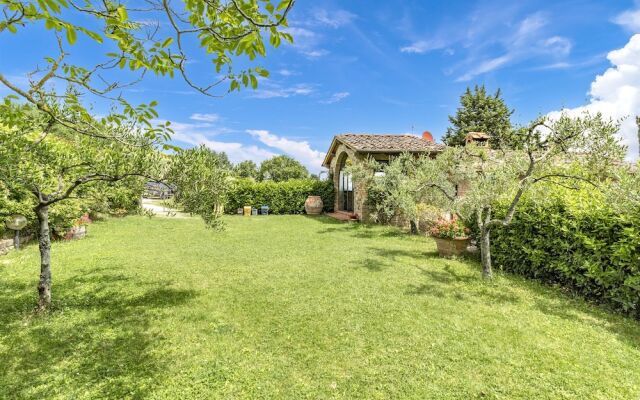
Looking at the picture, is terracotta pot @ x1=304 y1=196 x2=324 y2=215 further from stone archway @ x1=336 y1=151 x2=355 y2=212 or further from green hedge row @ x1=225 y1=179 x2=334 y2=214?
stone archway @ x1=336 y1=151 x2=355 y2=212

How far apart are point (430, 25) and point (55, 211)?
14.6 metres

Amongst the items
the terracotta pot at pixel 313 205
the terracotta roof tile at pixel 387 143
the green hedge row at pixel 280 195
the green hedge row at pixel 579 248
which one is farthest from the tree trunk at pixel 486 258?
the green hedge row at pixel 280 195

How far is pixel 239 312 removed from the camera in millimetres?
5953

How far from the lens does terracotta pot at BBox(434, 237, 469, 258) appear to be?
9861 millimetres

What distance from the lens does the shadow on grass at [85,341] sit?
12.4ft

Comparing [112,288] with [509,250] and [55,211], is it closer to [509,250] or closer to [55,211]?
[55,211]

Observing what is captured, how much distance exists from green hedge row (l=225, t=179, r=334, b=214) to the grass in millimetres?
14301

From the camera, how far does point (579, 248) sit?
22.2ft

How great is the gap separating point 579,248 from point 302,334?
628 cm

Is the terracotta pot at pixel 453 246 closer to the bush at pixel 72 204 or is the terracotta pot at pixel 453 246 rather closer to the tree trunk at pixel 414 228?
the tree trunk at pixel 414 228

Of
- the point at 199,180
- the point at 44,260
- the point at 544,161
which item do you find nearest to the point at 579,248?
the point at 544,161

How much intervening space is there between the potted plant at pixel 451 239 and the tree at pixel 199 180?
7118 mm

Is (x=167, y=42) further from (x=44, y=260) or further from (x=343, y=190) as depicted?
(x=343, y=190)

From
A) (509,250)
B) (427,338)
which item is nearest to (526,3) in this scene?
(509,250)
